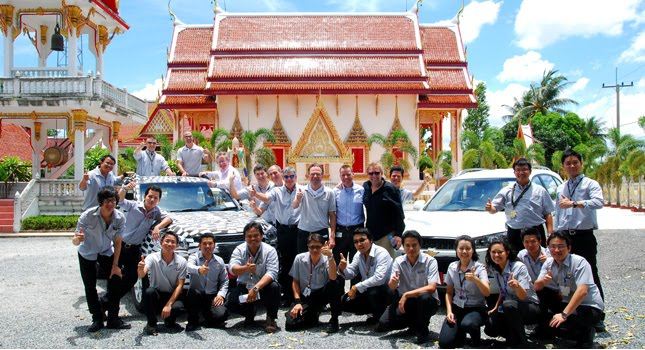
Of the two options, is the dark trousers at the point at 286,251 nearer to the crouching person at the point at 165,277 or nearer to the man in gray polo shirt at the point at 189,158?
the crouching person at the point at 165,277

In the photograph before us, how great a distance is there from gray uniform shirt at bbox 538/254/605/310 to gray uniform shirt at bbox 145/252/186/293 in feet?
11.0

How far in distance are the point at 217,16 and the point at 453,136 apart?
47.8 ft

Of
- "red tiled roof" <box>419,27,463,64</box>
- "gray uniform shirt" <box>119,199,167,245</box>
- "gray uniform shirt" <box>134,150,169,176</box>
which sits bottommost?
"gray uniform shirt" <box>119,199,167,245</box>

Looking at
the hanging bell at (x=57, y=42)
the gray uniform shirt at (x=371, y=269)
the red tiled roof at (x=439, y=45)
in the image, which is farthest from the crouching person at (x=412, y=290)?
the red tiled roof at (x=439, y=45)

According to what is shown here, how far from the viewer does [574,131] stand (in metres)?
44.3

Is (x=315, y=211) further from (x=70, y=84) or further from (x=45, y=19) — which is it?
(x=45, y=19)

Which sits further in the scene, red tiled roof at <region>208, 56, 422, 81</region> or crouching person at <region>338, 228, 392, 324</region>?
red tiled roof at <region>208, 56, 422, 81</region>

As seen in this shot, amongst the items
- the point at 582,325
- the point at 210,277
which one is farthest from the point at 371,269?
the point at 582,325

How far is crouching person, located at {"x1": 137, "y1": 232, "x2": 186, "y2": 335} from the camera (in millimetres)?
5746

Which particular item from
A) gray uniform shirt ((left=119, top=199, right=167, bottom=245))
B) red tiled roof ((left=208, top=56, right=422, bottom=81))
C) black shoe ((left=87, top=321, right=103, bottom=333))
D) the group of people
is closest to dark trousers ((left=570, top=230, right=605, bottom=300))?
the group of people

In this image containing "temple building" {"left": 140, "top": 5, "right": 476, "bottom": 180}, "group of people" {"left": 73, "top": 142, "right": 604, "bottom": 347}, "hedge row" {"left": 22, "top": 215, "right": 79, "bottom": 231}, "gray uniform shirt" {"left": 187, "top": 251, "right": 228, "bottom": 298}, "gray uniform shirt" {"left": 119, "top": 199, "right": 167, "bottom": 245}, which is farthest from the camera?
"temple building" {"left": 140, "top": 5, "right": 476, "bottom": 180}

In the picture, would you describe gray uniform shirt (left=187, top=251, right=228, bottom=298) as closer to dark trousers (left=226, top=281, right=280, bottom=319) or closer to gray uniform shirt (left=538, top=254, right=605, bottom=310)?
dark trousers (left=226, top=281, right=280, bottom=319)

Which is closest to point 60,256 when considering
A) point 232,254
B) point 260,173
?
point 260,173

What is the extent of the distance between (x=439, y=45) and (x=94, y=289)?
30128mm
